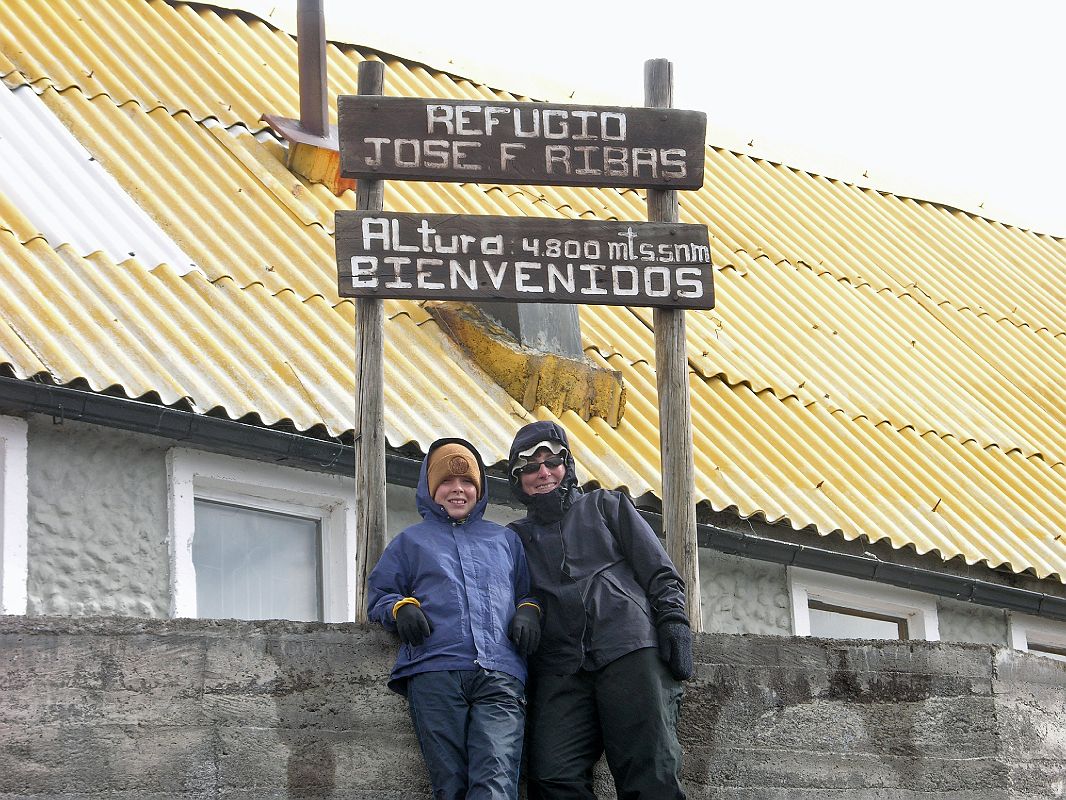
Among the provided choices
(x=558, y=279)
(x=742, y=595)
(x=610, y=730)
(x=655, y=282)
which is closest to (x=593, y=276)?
(x=558, y=279)

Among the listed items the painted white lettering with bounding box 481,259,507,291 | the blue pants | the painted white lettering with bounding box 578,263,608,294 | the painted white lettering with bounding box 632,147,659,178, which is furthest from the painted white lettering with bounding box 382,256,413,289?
the blue pants

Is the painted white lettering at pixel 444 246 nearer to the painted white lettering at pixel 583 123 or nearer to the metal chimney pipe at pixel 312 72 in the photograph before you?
the painted white lettering at pixel 583 123

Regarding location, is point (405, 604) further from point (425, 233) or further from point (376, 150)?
point (376, 150)

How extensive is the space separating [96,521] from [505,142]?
252cm

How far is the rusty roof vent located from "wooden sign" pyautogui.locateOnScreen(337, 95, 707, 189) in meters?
3.67

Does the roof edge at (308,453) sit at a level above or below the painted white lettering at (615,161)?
below

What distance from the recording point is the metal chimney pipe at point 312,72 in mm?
11094

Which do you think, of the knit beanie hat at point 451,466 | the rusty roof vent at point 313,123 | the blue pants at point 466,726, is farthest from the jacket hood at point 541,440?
the rusty roof vent at point 313,123

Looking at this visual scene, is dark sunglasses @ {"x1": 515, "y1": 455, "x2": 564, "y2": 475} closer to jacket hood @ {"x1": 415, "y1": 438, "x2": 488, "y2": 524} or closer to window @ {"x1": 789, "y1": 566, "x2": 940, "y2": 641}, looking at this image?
jacket hood @ {"x1": 415, "y1": 438, "x2": 488, "y2": 524}

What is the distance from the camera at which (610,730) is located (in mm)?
6324

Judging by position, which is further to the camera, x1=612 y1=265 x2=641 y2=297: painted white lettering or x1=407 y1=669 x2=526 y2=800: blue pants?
x1=612 y1=265 x2=641 y2=297: painted white lettering

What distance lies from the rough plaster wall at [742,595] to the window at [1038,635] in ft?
5.46

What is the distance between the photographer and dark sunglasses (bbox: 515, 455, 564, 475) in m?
6.64

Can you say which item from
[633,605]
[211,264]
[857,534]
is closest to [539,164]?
[633,605]
